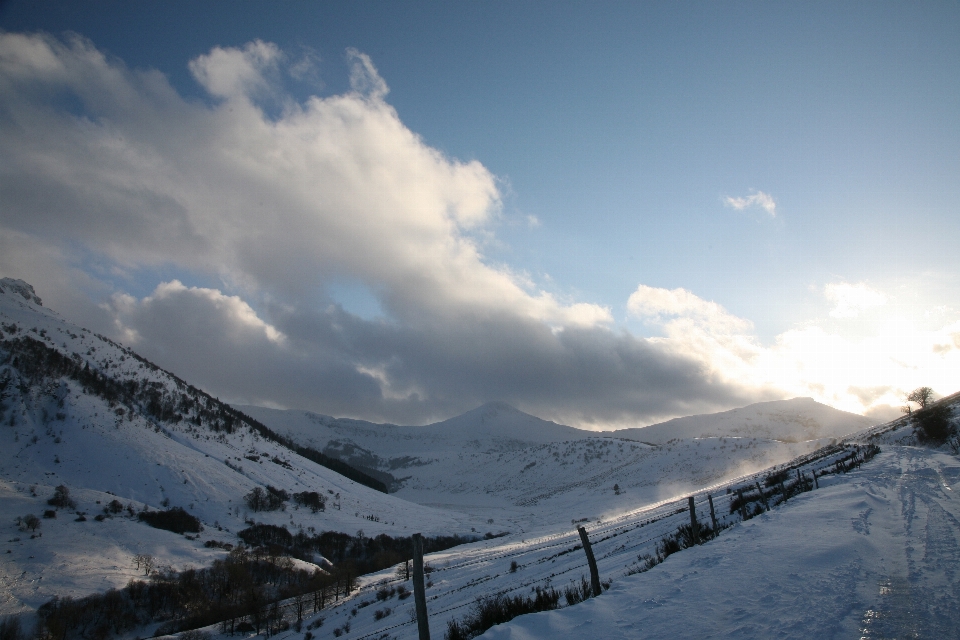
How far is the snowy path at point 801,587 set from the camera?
242 inches

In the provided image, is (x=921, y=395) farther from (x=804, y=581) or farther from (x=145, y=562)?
(x=145, y=562)

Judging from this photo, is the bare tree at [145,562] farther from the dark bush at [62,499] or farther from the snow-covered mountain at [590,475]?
the snow-covered mountain at [590,475]

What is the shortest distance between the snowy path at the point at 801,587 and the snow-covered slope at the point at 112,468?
29.6m

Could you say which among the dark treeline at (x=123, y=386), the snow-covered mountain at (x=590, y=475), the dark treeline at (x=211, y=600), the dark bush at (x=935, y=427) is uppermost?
the dark treeline at (x=123, y=386)

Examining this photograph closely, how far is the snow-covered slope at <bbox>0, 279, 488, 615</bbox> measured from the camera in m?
27.0

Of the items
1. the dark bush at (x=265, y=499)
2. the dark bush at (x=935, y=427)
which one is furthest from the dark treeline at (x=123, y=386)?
the dark bush at (x=935, y=427)

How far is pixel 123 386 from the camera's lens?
56938 mm

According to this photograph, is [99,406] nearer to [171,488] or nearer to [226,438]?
[171,488]

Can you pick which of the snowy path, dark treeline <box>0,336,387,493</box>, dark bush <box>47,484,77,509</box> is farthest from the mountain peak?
the snowy path

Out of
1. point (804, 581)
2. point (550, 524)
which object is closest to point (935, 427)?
point (804, 581)

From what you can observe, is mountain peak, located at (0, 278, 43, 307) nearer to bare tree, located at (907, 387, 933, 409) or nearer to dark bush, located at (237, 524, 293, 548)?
dark bush, located at (237, 524, 293, 548)

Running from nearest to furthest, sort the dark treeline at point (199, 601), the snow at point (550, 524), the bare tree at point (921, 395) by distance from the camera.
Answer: the snow at point (550, 524), the dark treeline at point (199, 601), the bare tree at point (921, 395)

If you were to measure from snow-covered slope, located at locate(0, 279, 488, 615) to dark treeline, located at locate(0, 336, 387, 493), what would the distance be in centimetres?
19

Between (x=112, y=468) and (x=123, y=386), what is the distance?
848 inches
